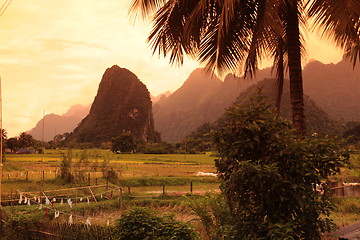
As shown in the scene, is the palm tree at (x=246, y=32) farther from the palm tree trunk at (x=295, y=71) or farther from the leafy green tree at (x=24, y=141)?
the leafy green tree at (x=24, y=141)

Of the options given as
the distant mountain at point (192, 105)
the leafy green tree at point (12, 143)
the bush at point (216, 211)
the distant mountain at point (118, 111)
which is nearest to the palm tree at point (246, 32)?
the bush at point (216, 211)

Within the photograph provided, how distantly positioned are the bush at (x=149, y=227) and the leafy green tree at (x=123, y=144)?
48.1 m

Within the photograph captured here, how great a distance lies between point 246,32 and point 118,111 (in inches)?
3556

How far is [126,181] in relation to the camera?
23688 millimetres

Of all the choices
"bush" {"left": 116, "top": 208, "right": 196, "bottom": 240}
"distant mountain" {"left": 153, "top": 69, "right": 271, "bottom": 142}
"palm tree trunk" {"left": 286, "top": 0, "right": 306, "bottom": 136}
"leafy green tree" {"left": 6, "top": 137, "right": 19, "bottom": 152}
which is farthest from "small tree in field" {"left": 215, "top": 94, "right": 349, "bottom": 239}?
"distant mountain" {"left": 153, "top": 69, "right": 271, "bottom": 142}

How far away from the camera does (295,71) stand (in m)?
6.49

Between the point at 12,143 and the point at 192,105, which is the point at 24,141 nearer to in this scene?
the point at 12,143

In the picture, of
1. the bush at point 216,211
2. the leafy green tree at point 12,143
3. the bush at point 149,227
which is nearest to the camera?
the bush at point 216,211

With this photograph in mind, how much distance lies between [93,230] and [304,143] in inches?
215

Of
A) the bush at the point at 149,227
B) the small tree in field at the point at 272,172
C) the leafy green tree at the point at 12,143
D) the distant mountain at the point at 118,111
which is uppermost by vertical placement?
the distant mountain at the point at 118,111

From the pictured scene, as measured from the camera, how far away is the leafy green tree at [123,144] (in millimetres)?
53634

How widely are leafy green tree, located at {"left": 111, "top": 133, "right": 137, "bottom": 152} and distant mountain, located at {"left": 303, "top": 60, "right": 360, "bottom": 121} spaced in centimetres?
5524

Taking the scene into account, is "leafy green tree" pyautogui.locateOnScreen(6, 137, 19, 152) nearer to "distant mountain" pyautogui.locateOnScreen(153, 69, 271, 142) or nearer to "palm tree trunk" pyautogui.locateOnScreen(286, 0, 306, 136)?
"palm tree trunk" pyautogui.locateOnScreen(286, 0, 306, 136)

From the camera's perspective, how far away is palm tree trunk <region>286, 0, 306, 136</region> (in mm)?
6270
